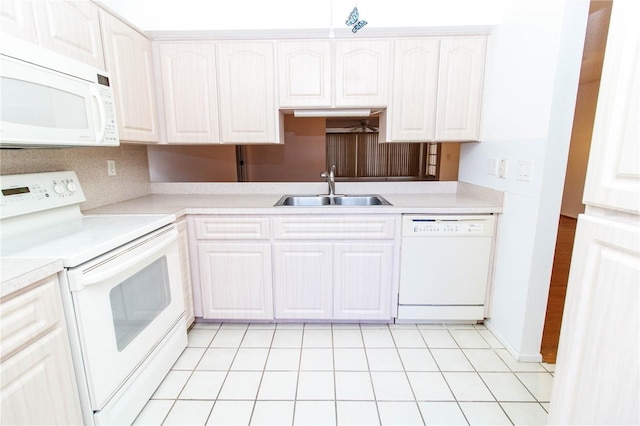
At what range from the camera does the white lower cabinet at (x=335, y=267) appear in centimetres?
201

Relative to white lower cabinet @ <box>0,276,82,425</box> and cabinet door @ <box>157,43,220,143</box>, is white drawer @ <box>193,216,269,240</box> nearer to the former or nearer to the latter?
cabinet door @ <box>157,43,220,143</box>

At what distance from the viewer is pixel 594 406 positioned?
0.83m

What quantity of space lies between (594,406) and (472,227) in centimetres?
126

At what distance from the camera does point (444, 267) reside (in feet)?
6.72

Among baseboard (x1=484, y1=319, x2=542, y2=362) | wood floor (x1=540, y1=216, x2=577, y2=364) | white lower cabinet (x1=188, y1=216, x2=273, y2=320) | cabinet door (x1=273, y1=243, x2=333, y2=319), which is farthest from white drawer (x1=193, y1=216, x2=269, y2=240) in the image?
wood floor (x1=540, y1=216, x2=577, y2=364)

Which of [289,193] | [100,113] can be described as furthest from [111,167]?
[289,193]

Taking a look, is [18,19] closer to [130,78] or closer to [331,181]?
[130,78]

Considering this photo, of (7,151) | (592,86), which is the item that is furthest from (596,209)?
(592,86)

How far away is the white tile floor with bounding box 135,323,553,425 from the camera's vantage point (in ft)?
4.70

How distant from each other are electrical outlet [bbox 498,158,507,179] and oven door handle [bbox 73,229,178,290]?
202cm

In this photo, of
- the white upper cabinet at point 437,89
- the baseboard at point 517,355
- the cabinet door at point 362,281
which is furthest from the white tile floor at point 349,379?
the white upper cabinet at point 437,89

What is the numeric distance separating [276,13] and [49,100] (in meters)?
1.58

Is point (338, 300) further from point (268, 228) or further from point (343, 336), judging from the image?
point (268, 228)

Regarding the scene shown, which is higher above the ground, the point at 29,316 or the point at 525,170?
the point at 525,170
